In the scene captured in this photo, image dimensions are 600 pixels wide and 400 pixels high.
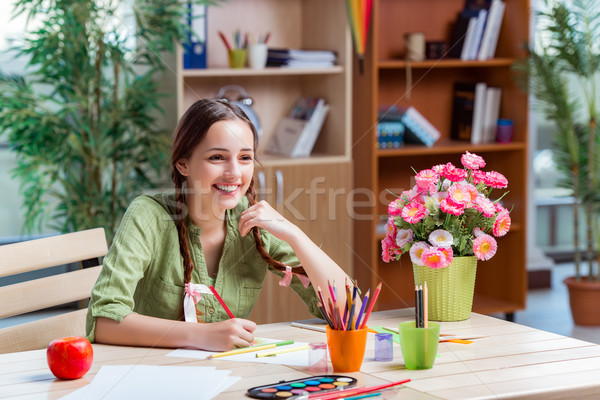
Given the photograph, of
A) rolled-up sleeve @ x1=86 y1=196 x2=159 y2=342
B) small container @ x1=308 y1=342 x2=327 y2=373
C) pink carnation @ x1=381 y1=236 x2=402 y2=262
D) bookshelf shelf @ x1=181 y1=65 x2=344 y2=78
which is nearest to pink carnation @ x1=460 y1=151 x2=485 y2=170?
pink carnation @ x1=381 y1=236 x2=402 y2=262

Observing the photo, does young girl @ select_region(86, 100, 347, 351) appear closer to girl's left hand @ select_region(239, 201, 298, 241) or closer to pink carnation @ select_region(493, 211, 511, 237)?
girl's left hand @ select_region(239, 201, 298, 241)

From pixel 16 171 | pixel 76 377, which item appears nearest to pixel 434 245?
pixel 76 377

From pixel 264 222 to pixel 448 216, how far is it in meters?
0.40

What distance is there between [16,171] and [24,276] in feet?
2.09

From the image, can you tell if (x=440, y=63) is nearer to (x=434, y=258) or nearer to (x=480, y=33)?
(x=480, y=33)

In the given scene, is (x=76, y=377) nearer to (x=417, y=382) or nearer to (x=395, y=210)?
(x=417, y=382)

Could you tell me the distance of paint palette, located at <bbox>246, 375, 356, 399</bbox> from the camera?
46.3 inches

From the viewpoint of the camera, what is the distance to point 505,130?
3.62 metres

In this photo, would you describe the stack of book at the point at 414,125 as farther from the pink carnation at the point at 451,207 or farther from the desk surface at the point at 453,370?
the desk surface at the point at 453,370

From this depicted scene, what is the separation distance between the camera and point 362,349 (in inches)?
52.5

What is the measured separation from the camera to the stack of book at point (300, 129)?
3.36 m

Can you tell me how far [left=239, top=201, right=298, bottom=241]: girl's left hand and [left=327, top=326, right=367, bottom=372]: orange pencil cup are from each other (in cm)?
44

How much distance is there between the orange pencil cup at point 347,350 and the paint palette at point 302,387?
41 millimetres

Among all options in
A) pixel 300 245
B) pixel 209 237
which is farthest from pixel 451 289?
pixel 209 237
